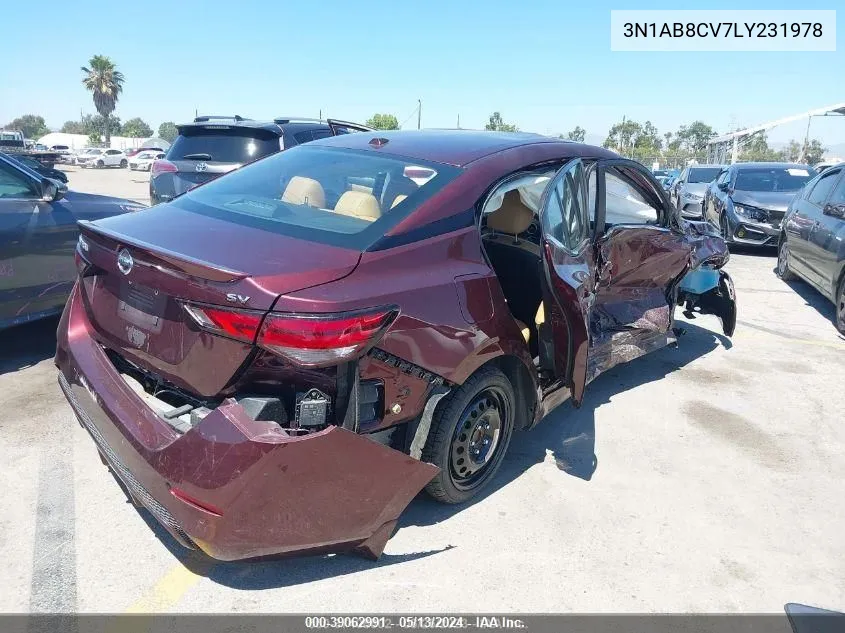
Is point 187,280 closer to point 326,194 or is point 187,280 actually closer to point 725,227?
point 326,194

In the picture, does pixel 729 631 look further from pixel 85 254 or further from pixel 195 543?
pixel 85 254

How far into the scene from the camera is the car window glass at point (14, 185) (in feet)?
16.0

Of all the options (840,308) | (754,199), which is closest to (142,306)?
(840,308)

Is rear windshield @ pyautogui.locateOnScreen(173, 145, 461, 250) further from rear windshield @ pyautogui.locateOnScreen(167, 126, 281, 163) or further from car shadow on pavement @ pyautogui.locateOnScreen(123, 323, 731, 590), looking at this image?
rear windshield @ pyautogui.locateOnScreen(167, 126, 281, 163)

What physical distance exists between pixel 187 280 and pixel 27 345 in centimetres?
381

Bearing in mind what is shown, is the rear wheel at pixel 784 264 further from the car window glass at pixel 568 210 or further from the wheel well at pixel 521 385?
the wheel well at pixel 521 385

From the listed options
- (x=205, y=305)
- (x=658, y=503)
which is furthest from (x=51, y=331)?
(x=658, y=503)

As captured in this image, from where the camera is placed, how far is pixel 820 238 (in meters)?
7.36

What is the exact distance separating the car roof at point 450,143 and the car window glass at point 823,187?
508 centimetres

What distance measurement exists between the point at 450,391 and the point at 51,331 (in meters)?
4.43

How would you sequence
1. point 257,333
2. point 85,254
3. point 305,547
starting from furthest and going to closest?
point 85,254 < point 305,547 < point 257,333

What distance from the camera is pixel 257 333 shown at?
2264 mm

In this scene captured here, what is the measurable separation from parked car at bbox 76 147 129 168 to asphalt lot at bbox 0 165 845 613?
48.1 m

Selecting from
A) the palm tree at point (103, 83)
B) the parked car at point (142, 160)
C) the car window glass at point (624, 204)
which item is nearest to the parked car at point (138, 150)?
the parked car at point (142, 160)
